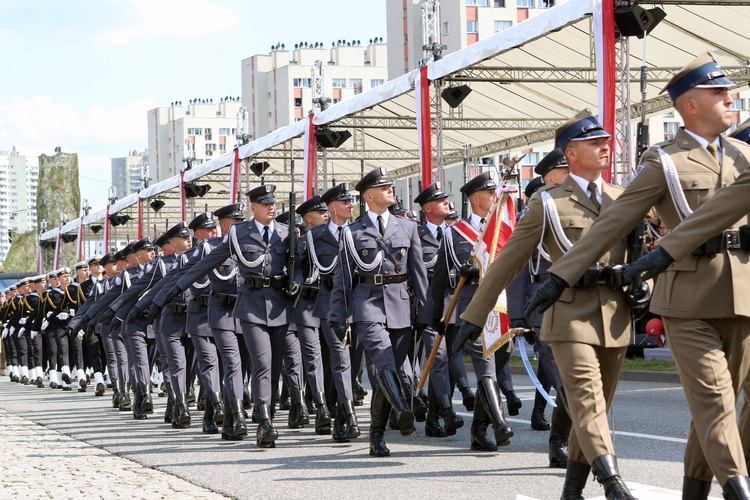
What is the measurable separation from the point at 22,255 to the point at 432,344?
179 ft

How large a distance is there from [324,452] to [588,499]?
3303 millimetres

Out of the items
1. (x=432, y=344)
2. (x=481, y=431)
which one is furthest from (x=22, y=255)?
(x=481, y=431)

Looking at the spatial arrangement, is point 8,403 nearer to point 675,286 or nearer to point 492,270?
point 492,270

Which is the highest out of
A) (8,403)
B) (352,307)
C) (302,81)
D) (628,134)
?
(302,81)

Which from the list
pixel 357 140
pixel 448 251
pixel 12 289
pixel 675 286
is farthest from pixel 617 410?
pixel 12 289

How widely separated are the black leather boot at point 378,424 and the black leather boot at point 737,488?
444 centimetres

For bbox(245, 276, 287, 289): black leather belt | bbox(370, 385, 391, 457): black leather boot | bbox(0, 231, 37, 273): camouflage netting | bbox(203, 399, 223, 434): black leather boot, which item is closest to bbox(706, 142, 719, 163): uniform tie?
bbox(370, 385, 391, 457): black leather boot

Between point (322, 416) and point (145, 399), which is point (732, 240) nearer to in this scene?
point (322, 416)

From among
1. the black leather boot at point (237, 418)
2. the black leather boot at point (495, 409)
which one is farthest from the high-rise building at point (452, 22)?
the black leather boot at point (495, 409)

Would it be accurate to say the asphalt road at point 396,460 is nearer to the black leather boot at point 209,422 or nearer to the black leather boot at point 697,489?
the black leather boot at point 209,422

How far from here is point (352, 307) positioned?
9.74 metres

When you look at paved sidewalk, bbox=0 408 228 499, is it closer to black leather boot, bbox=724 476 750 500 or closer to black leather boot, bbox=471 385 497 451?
black leather boot, bbox=471 385 497 451

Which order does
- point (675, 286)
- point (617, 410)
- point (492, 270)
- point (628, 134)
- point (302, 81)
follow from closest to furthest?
point (675, 286), point (492, 270), point (617, 410), point (628, 134), point (302, 81)

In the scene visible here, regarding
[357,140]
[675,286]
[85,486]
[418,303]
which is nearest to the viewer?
[675,286]
